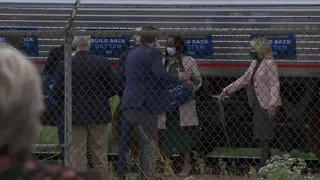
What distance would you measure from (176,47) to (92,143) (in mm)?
1523

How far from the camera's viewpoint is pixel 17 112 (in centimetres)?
225

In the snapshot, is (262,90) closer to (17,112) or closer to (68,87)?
(68,87)

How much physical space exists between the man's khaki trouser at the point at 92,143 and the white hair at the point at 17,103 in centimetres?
605

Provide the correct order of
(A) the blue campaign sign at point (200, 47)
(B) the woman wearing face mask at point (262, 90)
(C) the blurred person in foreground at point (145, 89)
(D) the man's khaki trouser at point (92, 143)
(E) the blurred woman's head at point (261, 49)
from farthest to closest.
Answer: (A) the blue campaign sign at point (200, 47)
(E) the blurred woman's head at point (261, 49)
(B) the woman wearing face mask at point (262, 90)
(D) the man's khaki trouser at point (92, 143)
(C) the blurred person in foreground at point (145, 89)

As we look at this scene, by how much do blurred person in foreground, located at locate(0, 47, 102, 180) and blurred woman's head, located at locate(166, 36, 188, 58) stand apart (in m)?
7.03

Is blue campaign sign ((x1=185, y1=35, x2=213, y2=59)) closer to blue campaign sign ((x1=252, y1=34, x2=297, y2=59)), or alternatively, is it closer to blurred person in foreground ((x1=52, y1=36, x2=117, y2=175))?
blue campaign sign ((x1=252, y1=34, x2=297, y2=59))

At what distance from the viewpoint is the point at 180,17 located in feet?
34.6

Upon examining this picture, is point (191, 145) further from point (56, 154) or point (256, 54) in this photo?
point (56, 154)

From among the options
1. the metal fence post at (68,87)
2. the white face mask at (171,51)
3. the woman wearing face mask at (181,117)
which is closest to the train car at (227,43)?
the woman wearing face mask at (181,117)

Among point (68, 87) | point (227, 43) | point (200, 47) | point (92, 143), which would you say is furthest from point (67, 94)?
point (227, 43)

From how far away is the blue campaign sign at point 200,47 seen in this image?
10.3 meters

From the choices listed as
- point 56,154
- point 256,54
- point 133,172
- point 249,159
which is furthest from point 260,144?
point 56,154

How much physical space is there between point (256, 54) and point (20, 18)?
3372 mm

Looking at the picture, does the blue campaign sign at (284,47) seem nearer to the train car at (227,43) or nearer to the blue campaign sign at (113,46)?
the train car at (227,43)
